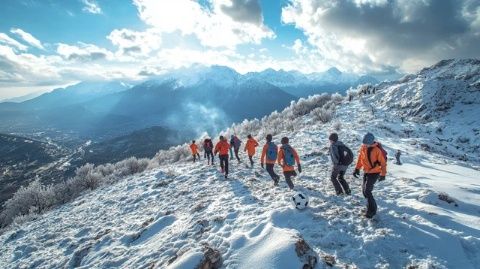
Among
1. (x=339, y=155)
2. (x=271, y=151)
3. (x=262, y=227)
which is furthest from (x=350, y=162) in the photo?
(x=271, y=151)

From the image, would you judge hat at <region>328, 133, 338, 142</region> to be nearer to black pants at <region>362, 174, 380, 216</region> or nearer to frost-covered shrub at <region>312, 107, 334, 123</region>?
black pants at <region>362, 174, 380, 216</region>

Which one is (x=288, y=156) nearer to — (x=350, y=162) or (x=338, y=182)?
(x=338, y=182)

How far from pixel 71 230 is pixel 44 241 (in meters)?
1.37

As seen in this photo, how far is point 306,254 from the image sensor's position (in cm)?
807

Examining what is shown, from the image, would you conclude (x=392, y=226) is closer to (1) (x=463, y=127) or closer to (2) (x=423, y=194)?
(2) (x=423, y=194)

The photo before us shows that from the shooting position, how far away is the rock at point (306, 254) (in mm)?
7812

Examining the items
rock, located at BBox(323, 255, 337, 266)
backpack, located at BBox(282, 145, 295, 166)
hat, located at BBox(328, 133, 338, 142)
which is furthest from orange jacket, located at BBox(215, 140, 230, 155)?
rock, located at BBox(323, 255, 337, 266)

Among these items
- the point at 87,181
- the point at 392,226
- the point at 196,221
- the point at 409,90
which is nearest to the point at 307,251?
the point at 392,226

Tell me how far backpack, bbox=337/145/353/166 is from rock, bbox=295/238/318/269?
177 inches

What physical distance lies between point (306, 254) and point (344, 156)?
4924 millimetres

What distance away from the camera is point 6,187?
451ft

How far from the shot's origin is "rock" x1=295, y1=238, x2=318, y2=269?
7812 millimetres

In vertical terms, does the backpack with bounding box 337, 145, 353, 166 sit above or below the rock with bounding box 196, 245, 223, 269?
above

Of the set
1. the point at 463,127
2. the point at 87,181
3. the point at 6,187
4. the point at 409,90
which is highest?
the point at 409,90
